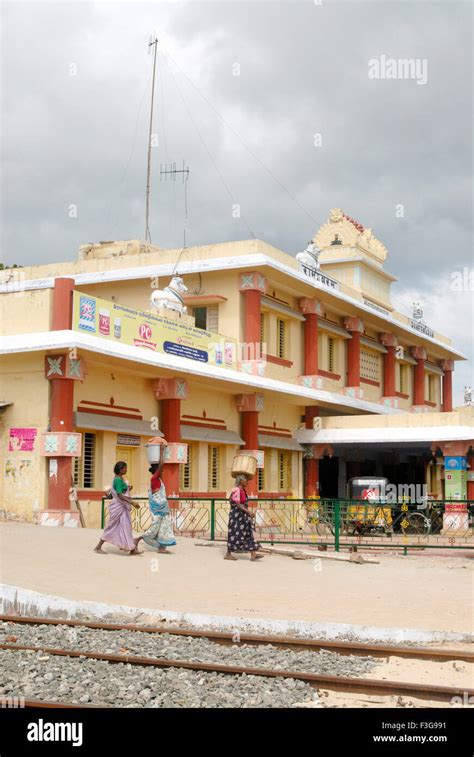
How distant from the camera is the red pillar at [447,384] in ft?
152

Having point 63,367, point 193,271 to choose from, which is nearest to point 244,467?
point 63,367

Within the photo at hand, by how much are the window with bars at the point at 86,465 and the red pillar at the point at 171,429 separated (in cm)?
230

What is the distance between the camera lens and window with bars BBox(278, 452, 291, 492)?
30188 mm

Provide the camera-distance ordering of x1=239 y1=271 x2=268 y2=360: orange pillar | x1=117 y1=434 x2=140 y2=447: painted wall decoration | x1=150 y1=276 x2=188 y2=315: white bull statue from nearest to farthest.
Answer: x1=117 y1=434 x2=140 y2=447: painted wall decoration, x1=150 y1=276 x2=188 y2=315: white bull statue, x1=239 y1=271 x2=268 y2=360: orange pillar

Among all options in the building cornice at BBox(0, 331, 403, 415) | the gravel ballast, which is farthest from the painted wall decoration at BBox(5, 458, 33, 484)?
the gravel ballast

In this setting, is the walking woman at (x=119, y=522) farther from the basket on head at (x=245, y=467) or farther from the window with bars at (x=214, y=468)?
the window with bars at (x=214, y=468)

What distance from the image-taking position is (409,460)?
38.4 meters

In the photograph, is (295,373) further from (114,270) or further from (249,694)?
(249,694)

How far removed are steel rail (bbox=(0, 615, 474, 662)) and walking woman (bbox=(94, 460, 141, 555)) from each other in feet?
15.1

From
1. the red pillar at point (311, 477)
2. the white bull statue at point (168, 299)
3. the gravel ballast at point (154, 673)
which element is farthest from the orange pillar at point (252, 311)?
the gravel ballast at point (154, 673)

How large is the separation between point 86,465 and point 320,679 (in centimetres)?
1433

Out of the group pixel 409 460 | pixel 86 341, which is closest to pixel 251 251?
pixel 86 341

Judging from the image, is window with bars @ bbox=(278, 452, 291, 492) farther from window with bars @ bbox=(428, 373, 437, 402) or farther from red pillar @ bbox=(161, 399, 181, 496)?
window with bars @ bbox=(428, 373, 437, 402)

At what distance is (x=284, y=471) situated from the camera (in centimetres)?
3048
